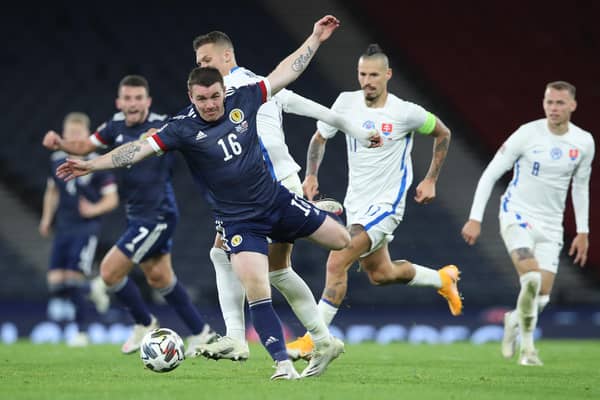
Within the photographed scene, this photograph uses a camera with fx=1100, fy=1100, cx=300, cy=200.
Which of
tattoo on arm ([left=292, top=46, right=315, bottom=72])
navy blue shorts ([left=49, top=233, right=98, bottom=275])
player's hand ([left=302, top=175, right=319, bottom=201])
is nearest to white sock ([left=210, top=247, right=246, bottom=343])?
player's hand ([left=302, top=175, right=319, bottom=201])

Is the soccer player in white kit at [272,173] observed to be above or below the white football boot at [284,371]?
above

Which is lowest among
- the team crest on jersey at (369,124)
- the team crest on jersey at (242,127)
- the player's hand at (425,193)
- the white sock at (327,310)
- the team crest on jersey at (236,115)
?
the white sock at (327,310)

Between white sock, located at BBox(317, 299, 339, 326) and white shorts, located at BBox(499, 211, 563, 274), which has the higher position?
white shorts, located at BBox(499, 211, 563, 274)

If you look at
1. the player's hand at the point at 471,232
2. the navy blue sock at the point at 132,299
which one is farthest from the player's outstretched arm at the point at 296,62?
the navy blue sock at the point at 132,299

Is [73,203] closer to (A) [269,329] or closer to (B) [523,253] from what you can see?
(B) [523,253]

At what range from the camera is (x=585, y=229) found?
→ 9383mm

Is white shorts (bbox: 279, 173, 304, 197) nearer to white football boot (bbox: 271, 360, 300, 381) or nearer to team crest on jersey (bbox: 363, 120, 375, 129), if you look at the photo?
team crest on jersey (bbox: 363, 120, 375, 129)

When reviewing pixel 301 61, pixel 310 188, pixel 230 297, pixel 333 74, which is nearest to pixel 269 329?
pixel 230 297

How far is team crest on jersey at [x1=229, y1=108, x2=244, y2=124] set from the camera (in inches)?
255

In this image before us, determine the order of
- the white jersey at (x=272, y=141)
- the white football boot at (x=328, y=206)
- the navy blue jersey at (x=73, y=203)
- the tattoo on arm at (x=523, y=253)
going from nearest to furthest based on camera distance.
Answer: the white football boot at (x=328, y=206) < the white jersey at (x=272, y=141) < the tattoo on arm at (x=523, y=253) < the navy blue jersey at (x=73, y=203)

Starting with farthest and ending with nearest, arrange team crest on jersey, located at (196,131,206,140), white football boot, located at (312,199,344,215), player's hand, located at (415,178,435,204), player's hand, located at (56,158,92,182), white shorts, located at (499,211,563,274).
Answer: white shorts, located at (499,211,563,274), player's hand, located at (415,178,435,204), white football boot, located at (312,199,344,215), team crest on jersey, located at (196,131,206,140), player's hand, located at (56,158,92,182)

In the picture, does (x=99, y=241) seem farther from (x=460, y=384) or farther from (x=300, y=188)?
(x=460, y=384)

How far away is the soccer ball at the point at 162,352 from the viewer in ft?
22.3

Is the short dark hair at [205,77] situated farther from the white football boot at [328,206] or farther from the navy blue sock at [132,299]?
the navy blue sock at [132,299]
